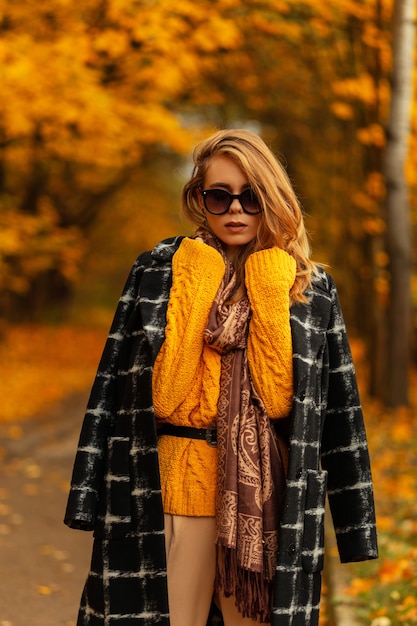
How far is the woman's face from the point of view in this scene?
10.3ft

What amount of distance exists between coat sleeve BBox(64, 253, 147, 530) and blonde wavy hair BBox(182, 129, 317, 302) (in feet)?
1.19

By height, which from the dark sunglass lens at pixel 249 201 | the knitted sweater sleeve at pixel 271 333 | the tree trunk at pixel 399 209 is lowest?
the knitted sweater sleeve at pixel 271 333

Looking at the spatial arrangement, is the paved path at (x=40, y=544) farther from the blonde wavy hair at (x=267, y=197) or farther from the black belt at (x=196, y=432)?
the blonde wavy hair at (x=267, y=197)

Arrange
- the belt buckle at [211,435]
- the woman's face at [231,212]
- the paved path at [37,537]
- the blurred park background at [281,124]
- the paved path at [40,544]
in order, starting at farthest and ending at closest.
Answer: the blurred park background at [281,124] → the paved path at [37,537] → the paved path at [40,544] → the woman's face at [231,212] → the belt buckle at [211,435]

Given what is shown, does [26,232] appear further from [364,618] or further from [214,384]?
[214,384]

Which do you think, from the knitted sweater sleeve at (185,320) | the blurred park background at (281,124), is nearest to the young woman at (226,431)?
the knitted sweater sleeve at (185,320)

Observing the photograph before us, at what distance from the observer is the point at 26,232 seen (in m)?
16.0

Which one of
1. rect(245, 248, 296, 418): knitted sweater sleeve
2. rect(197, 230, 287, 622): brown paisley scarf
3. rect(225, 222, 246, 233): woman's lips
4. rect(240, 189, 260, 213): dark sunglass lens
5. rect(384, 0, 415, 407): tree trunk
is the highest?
rect(384, 0, 415, 407): tree trunk

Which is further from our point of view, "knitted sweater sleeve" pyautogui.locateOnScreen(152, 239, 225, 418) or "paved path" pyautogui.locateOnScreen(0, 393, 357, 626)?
"paved path" pyautogui.locateOnScreen(0, 393, 357, 626)

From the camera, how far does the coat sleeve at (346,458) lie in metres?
3.13

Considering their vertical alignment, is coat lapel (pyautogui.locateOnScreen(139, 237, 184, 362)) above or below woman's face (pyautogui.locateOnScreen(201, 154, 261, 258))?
below

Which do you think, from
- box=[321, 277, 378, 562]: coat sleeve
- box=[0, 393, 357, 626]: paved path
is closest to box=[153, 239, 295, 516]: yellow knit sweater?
box=[321, 277, 378, 562]: coat sleeve

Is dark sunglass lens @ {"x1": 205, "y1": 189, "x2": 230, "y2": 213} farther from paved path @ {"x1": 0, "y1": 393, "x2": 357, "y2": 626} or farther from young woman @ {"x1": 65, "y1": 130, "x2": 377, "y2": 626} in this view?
Answer: paved path @ {"x1": 0, "y1": 393, "x2": 357, "y2": 626}

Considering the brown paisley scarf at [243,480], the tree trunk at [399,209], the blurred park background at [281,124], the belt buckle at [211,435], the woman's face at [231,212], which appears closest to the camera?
the brown paisley scarf at [243,480]
